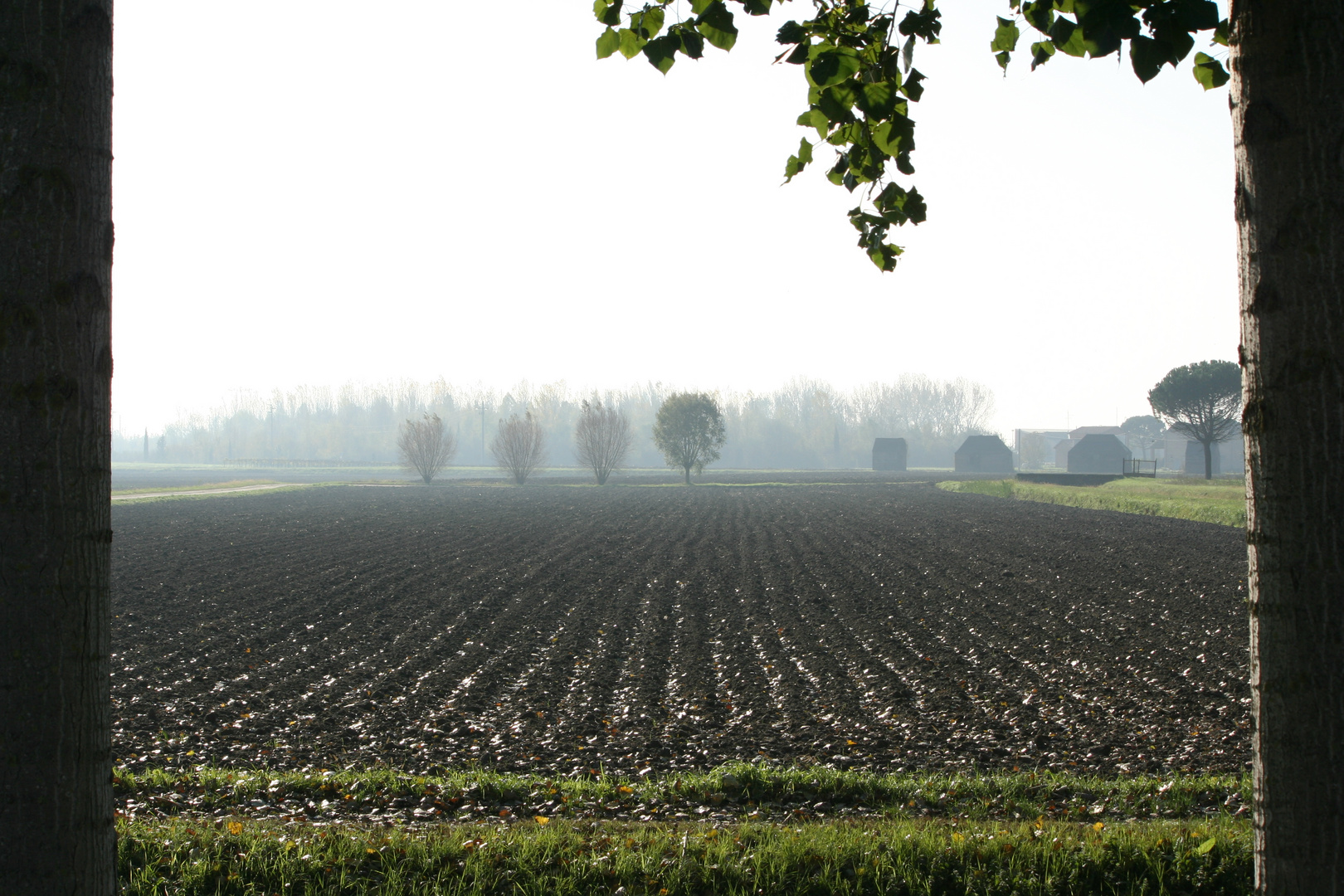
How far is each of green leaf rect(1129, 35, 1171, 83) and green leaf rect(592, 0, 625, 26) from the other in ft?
6.93

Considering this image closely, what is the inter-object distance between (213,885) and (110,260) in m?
3.43

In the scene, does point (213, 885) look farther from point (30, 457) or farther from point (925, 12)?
point (925, 12)

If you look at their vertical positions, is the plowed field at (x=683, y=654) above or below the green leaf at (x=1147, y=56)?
below

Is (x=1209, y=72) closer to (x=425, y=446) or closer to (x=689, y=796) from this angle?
(x=689, y=796)

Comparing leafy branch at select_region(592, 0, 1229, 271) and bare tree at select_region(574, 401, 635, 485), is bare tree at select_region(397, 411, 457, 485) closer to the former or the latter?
bare tree at select_region(574, 401, 635, 485)

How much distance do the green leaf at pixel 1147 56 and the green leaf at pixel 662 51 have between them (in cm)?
182

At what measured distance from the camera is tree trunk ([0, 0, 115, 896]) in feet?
7.23

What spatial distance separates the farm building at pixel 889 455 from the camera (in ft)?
406

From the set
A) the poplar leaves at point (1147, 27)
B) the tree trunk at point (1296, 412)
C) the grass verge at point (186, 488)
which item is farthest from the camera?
the grass verge at point (186, 488)

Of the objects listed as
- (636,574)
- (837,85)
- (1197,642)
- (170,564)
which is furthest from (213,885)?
(170,564)

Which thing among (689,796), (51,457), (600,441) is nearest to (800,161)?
(51,457)

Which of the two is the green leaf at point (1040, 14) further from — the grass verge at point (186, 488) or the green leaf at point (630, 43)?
the grass verge at point (186, 488)

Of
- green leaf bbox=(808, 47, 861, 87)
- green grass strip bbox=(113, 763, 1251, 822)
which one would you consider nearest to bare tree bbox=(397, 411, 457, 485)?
green grass strip bbox=(113, 763, 1251, 822)

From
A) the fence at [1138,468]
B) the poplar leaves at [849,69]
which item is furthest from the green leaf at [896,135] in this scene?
the fence at [1138,468]
